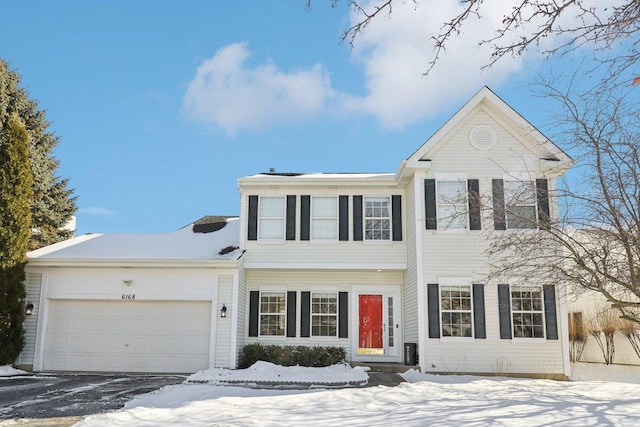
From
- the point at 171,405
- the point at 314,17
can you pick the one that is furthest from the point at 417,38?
the point at 171,405

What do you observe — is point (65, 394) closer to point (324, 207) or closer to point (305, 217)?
point (305, 217)

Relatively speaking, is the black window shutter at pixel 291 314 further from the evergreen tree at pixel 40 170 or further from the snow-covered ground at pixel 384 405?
the evergreen tree at pixel 40 170

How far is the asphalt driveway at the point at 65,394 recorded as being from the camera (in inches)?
312

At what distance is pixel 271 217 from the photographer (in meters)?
15.6

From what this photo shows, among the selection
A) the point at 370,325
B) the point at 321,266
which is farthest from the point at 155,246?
the point at 370,325

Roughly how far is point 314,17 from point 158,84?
1095cm

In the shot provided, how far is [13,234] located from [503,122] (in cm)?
1346

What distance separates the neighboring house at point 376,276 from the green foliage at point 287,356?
1.59 ft

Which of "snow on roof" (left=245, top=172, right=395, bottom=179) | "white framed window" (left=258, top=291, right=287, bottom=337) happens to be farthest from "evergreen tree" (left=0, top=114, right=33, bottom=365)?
"white framed window" (left=258, top=291, right=287, bottom=337)

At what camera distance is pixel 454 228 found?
13875 millimetres

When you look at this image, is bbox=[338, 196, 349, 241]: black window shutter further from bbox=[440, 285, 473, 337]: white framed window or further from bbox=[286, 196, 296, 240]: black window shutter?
bbox=[440, 285, 473, 337]: white framed window

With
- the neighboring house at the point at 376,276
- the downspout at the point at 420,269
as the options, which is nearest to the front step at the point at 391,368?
the neighboring house at the point at 376,276

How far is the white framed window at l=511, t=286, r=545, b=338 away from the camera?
43.7 ft

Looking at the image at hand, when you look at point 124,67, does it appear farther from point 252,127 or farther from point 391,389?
point 391,389
